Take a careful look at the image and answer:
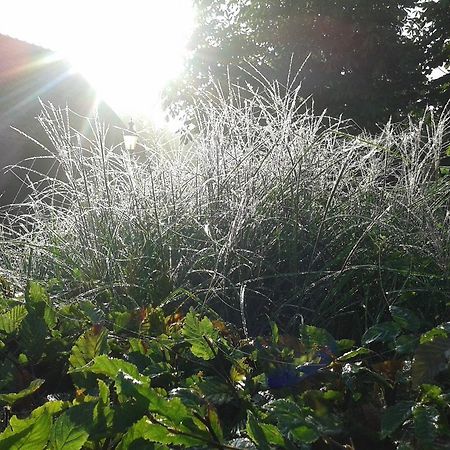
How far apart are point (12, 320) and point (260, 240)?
892 mm

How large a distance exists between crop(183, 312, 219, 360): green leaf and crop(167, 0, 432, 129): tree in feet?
33.3

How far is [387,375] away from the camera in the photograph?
1.02 metres

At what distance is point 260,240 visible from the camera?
1923 mm

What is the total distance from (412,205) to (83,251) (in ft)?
3.71

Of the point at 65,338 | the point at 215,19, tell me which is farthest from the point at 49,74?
the point at 65,338

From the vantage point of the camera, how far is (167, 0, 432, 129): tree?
1132cm

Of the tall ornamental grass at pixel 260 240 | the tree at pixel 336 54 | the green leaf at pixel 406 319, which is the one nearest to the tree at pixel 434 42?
the tree at pixel 336 54

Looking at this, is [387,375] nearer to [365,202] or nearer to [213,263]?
[213,263]

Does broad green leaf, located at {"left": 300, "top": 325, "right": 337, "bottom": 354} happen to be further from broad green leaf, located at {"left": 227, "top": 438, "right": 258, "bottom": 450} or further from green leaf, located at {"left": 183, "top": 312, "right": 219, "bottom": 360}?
broad green leaf, located at {"left": 227, "top": 438, "right": 258, "bottom": 450}

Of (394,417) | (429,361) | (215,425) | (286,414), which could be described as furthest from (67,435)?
(429,361)

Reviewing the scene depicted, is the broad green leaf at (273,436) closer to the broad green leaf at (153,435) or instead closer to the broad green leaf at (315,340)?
the broad green leaf at (153,435)

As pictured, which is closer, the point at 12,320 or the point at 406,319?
the point at 406,319

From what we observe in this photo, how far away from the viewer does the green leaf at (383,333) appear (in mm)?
1097

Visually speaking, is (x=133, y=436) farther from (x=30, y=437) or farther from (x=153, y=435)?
(x=30, y=437)
